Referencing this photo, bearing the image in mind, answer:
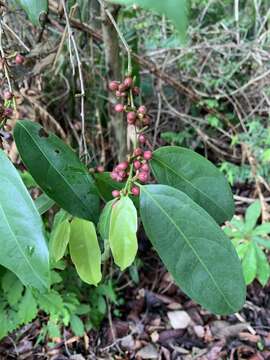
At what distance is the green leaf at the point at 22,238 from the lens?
0.41 m

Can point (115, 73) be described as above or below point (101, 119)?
above

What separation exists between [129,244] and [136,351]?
99 cm

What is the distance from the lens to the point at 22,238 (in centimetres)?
41

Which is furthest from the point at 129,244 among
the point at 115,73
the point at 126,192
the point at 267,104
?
the point at 267,104

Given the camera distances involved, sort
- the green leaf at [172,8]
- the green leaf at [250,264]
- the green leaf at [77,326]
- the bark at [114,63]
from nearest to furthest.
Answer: the green leaf at [172,8] < the bark at [114,63] < the green leaf at [250,264] < the green leaf at [77,326]

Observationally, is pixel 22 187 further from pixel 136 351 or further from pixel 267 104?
pixel 267 104

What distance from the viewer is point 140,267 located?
1512 mm

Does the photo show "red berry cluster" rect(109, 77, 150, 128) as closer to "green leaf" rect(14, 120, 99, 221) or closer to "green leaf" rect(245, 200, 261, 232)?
"green leaf" rect(14, 120, 99, 221)

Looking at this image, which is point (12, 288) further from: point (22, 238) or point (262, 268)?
point (22, 238)

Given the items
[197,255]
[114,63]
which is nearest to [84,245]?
[197,255]

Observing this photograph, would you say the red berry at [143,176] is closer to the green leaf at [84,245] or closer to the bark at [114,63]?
the green leaf at [84,245]

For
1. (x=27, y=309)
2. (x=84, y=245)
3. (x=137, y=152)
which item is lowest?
(x=27, y=309)

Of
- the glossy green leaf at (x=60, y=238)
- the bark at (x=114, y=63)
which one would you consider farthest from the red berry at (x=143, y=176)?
the bark at (x=114, y=63)

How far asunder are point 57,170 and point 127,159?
8cm
